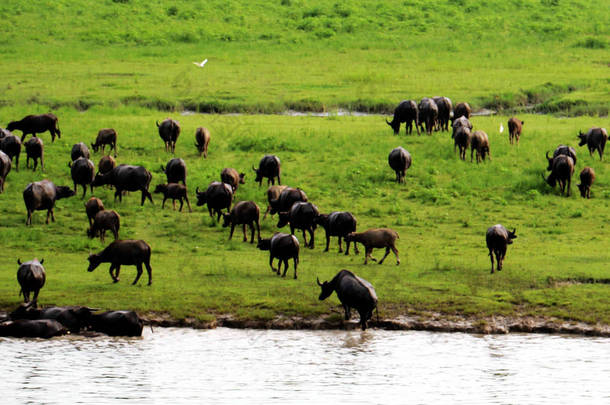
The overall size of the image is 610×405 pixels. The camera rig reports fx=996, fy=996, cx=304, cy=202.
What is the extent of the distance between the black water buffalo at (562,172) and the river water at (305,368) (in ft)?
35.8

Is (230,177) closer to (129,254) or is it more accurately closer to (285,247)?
(285,247)

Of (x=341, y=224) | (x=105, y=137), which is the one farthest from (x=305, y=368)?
(x=105, y=137)

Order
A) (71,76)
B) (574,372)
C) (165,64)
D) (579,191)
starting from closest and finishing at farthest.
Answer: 1. (574,372)
2. (579,191)
3. (71,76)
4. (165,64)

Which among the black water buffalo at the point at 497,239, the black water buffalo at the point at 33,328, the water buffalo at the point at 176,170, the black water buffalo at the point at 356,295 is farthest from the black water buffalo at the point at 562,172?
the black water buffalo at the point at 33,328

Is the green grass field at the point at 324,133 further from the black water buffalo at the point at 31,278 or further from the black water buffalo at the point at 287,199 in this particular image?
the black water buffalo at the point at 31,278

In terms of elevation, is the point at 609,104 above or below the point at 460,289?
above

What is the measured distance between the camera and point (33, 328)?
15.9 meters

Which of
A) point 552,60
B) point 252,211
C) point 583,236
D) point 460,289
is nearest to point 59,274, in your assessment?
point 252,211

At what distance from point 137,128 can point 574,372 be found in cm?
2224

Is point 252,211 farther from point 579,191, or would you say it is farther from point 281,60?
point 281,60

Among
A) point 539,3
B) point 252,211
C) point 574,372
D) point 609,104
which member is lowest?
point 574,372

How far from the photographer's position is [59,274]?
19344 mm

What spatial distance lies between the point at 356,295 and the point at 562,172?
1238cm

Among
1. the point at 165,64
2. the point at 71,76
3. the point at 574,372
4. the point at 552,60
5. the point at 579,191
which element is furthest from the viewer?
the point at 552,60
